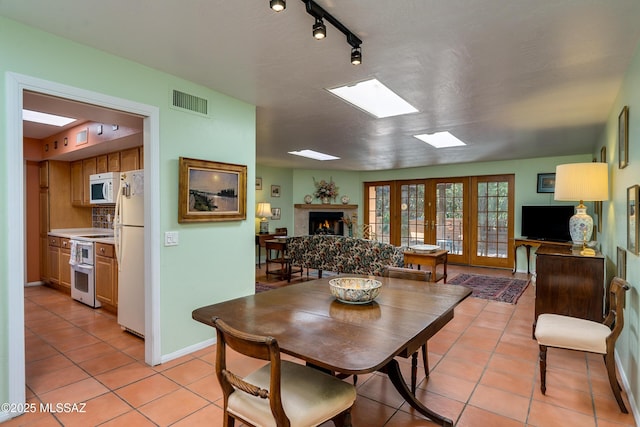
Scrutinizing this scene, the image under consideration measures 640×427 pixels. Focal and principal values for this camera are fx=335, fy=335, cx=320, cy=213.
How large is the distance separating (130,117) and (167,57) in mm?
656

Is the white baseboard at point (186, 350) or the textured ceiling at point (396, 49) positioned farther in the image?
the white baseboard at point (186, 350)

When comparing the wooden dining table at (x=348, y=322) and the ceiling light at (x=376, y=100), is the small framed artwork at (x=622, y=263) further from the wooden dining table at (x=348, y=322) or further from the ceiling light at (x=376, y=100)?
the ceiling light at (x=376, y=100)

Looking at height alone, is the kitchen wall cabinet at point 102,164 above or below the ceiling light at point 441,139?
below

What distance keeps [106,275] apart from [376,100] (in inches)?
148

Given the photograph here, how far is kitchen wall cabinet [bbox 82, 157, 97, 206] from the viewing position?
5035 mm

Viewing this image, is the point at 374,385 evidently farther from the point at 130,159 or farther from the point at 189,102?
the point at 130,159

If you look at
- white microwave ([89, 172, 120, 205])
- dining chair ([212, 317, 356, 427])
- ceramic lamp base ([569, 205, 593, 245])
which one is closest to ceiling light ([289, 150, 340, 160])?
white microwave ([89, 172, 120, 205])

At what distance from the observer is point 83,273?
435 centimetres

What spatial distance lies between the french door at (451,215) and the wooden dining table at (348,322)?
5666 millimetres

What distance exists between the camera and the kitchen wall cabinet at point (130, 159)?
13.9 ft

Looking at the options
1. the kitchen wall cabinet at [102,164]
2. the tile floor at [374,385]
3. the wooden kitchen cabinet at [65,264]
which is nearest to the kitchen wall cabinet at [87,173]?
the kitchen wall cabinet at [102,164]

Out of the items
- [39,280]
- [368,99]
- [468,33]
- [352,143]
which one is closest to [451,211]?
[352,143]

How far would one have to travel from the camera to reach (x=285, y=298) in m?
2.05

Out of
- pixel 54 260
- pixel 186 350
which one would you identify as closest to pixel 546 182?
pixel 186 350
